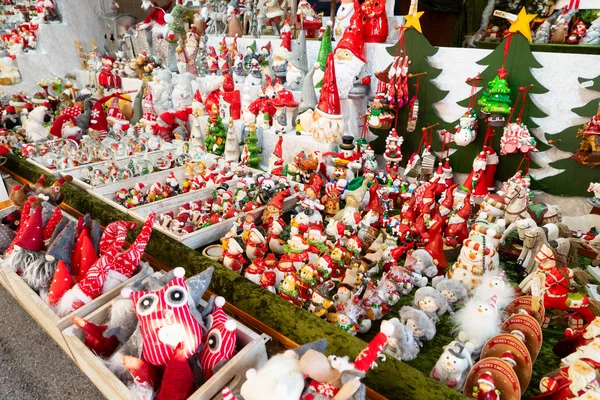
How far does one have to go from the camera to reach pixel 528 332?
1.51 meters

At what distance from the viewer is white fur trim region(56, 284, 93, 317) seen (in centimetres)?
171

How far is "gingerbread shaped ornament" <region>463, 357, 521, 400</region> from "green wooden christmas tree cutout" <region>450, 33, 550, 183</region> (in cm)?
173

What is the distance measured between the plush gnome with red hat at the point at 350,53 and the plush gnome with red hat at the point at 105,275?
76.5 inches

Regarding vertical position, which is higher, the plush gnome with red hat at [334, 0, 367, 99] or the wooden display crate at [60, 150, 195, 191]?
the plush gnome with red hat at [334, 0, 367, 99]

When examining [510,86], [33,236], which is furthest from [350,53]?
[33,236]

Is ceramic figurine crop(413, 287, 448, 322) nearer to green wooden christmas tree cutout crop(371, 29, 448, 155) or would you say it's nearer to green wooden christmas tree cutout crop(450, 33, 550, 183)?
green wooden christmas tree cutout crop(450, 33, 550, 183)

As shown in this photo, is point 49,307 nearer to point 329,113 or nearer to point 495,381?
point 495,381

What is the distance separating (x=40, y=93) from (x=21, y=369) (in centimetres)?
503

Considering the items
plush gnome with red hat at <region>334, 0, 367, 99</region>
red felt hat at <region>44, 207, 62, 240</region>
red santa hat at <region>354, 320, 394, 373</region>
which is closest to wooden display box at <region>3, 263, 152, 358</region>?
red felt hat at <region>44, 207, 62, 240</region>

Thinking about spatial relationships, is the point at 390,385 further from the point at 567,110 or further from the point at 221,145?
the point at 221,145

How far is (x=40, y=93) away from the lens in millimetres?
5668

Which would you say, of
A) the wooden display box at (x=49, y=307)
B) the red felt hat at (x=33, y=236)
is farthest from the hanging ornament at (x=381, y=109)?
the red felt hat at (x=33, y=236)

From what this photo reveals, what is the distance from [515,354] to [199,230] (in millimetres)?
1780

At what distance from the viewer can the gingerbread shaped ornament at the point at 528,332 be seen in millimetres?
1494
